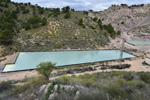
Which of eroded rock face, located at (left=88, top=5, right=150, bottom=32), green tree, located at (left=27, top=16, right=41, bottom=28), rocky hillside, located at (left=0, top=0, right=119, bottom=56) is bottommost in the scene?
rocky hillside, located at (left=0, top=0, right=119, bottom=56)

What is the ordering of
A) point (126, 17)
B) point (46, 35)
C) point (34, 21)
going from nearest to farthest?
point (46, 35), point (34, 21), point (126, 17)

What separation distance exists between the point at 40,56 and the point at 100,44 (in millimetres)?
12920

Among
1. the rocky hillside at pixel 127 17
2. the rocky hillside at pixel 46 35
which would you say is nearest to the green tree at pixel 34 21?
the rocky hillside at pixel 46 35

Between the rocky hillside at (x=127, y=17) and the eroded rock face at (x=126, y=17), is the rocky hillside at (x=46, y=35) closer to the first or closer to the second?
the rocky hillside at (x=127, y=17)

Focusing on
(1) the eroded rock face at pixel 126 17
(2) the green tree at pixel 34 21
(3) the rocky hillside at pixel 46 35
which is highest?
(1) the eroded rock face at pixel 126 17

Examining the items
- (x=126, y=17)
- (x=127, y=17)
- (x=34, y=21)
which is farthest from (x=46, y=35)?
(x=127, y=17)

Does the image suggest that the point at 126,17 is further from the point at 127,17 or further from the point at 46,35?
the point at 46,35

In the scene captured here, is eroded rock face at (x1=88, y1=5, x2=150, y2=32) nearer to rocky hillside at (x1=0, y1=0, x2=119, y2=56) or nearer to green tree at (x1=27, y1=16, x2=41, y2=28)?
rocky hillside at (x1=0, y1=0, x2=119, y2=56)

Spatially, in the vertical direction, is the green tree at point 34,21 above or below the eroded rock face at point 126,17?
below

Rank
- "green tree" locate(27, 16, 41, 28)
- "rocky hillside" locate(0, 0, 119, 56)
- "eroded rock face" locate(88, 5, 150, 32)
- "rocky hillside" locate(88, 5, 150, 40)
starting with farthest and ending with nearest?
1. "eroded rock face" locate(88, 5, 150, 32)
2. "rocky hillside" locate(88, 5, 150, 40)
3. "green tree" locate(27, 16, 41, 28)
4. "rocky hillside" locate(0, 0, 119, 56)

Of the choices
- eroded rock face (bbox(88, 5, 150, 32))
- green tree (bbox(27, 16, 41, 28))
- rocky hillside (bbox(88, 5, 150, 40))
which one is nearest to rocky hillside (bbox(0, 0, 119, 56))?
green tree (bbox(27, 16, 41, 28))

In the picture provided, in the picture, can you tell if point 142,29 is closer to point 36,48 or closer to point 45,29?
point 45,29

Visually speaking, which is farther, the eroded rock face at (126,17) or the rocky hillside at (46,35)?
the eroded rock face at (126,17)

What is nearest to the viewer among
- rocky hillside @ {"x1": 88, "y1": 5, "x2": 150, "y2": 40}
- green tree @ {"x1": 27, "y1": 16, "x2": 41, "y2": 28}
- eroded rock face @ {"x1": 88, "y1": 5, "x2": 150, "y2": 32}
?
green tree @ {"x1": 27, "y1": 16, "x2": 41, "y2": 28}
